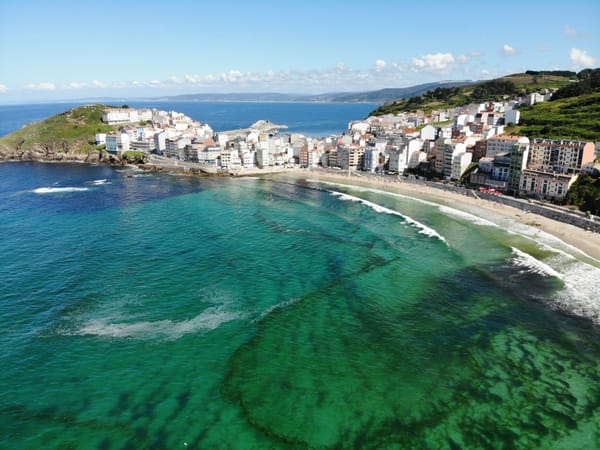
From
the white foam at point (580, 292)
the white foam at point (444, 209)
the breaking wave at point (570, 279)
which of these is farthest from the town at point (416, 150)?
the white foam at point (580, 292)

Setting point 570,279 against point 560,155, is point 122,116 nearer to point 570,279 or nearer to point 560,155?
point 560,155

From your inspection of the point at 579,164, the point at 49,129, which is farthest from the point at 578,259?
the point at 49,129

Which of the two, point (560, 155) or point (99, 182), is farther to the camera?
point (99, 182)

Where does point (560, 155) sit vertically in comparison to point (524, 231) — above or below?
above

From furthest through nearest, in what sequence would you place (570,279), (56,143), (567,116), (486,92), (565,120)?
(486,92) → (56,143) → (567,116) → (565,120) → (570,279)

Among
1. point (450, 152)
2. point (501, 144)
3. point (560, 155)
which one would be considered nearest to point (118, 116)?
point (450, 152)

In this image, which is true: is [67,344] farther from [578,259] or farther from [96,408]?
[578,259]

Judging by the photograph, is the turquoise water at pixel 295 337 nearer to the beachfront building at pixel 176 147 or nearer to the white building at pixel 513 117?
the beachfront building at pixel 176 147
